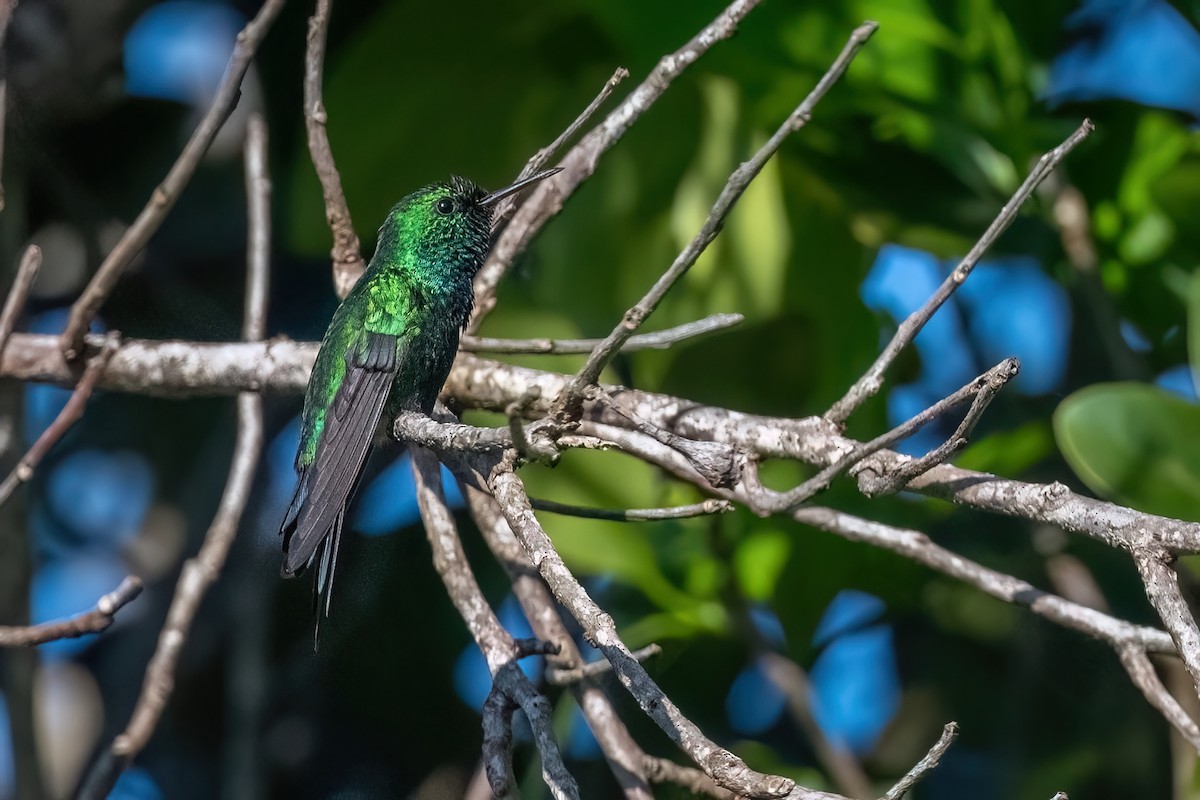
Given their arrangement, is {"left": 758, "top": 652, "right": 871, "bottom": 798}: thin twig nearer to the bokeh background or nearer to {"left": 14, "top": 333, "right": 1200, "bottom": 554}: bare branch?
the bokeh background

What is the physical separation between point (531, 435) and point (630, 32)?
1.41 meters

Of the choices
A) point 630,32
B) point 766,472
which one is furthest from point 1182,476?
point 630,32

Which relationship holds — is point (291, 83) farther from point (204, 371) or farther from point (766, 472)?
point (766, 472)

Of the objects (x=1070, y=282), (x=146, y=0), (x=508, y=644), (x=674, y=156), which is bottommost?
(x=508, y=644)

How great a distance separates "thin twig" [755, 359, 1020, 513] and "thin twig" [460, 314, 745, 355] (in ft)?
0.97

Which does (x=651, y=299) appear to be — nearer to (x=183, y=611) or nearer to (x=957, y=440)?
(x=957, y=440)

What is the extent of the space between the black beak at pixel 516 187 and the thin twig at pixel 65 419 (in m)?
0.76

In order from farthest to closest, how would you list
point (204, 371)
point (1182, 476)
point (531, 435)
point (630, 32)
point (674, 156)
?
point (674, 156), point (630, 32), point (204, 371), point (1182, 476), point (531, 435)

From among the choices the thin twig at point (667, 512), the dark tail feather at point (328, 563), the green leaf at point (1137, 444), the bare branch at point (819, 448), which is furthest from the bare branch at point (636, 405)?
the green leaf at point (1137, 444)

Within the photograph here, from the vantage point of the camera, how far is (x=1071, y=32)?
2922mm

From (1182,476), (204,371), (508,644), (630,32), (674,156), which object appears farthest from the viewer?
(674,156)

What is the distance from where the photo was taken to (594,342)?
1896mm

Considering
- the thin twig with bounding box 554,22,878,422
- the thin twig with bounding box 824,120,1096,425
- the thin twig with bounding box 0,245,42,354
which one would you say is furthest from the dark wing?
the thin twig with bounding box 824,120,1096,425

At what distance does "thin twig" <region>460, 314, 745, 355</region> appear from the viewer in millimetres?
1647
